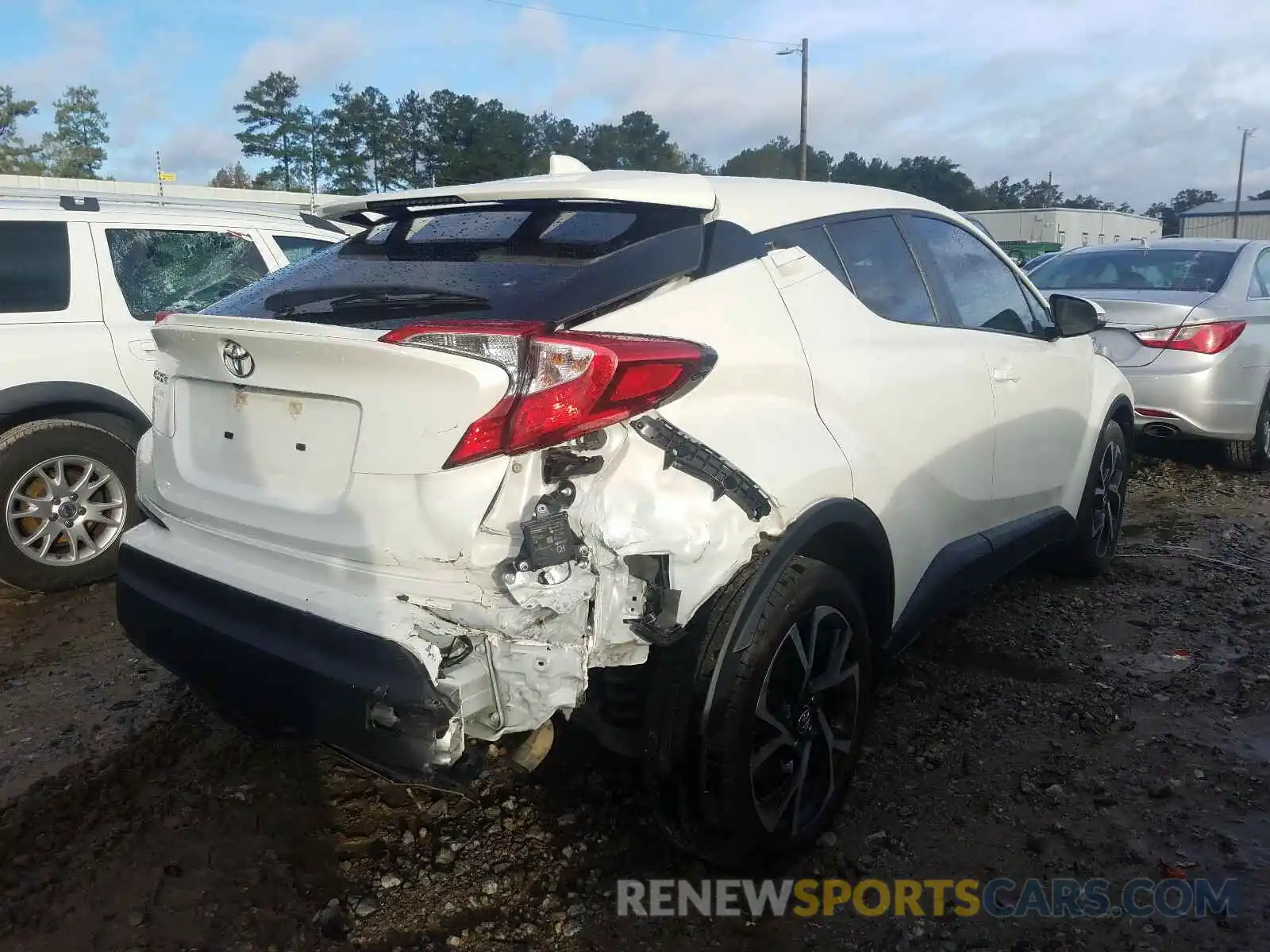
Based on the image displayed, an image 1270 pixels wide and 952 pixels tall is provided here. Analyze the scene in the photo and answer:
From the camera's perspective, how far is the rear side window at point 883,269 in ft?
9.68

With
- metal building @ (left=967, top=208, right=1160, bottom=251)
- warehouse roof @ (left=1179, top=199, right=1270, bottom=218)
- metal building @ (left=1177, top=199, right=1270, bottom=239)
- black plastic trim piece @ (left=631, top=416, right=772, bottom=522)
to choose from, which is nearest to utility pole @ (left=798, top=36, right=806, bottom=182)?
metal building @ (left=967, top=208, right=1160, bottom=251)

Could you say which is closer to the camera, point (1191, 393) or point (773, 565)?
point (773, 565)

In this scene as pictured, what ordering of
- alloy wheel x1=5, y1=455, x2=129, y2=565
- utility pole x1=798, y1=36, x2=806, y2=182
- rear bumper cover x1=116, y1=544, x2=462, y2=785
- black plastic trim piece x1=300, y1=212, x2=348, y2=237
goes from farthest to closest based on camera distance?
utility pole x1=798, y1=36, x2=806, y2=182 → black plastic trim piece x1=300, y1=212, x2=348, y2=237 → alloy wheel x1=5, y1=455, x2=129, y2=565 → rear bumper cover x1=116, y1=544, x2=462, y2=785

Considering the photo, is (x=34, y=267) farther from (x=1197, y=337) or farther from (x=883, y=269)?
(x=1197, y=337)

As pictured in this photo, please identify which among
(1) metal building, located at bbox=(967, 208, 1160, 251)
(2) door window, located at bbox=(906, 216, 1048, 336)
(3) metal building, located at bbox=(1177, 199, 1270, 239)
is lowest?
(2) door window, located at bbox=(906, 216, 1048, 336)

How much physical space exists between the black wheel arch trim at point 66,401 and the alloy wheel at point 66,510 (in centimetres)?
23

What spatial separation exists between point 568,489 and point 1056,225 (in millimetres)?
45604

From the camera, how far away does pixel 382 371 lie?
2115 millimetres

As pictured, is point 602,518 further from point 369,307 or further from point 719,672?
point 369,307

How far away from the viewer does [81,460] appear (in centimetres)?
467

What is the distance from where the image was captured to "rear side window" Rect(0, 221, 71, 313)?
4.59 meters

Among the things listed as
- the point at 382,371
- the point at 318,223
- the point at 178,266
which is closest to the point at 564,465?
the point at 382,371

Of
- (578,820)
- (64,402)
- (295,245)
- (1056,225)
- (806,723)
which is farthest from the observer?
(1056,225)

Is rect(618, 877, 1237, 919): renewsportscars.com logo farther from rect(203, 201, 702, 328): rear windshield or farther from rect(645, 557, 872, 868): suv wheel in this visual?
rect(203, 201, 702, 328): rear windshield
